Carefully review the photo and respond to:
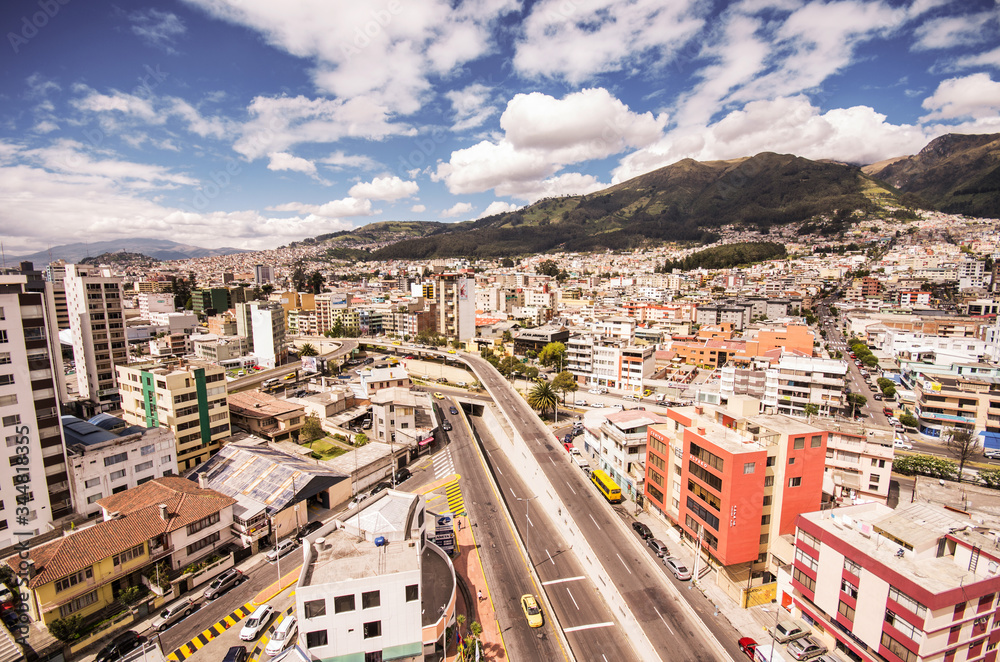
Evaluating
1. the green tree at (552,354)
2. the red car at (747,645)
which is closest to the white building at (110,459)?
the red car at (747,645)

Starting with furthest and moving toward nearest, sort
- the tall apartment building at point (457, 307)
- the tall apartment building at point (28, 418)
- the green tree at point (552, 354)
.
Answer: the tall apartment building at point (457, 307) < the green tree at point (552, 354) < the tall apartment building at point (28, 418)

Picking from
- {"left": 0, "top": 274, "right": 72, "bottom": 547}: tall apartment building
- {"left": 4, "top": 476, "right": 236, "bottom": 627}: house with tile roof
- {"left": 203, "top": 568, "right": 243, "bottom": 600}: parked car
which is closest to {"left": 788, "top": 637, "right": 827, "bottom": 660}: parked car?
{"left": 203, "top": 568, "right": 243, "bottom": 600}: parked car

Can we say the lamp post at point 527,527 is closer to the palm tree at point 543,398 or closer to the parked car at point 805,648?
the parked car at point 805,648

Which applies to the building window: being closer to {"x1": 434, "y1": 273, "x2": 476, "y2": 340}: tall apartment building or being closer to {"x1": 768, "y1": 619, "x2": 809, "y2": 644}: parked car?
{"x1": 768, "y1": 619, "x2": 809, "y2": 644}: parked car

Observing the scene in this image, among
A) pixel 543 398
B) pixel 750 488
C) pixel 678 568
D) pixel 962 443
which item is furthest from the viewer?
pixel 543 398

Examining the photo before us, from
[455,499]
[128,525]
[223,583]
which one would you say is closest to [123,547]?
[128,525]

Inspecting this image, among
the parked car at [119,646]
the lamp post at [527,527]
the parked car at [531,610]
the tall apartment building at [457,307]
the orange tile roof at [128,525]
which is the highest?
the tall apartment building at [457,307]

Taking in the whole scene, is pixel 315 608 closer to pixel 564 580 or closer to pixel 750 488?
pixel 564 580
